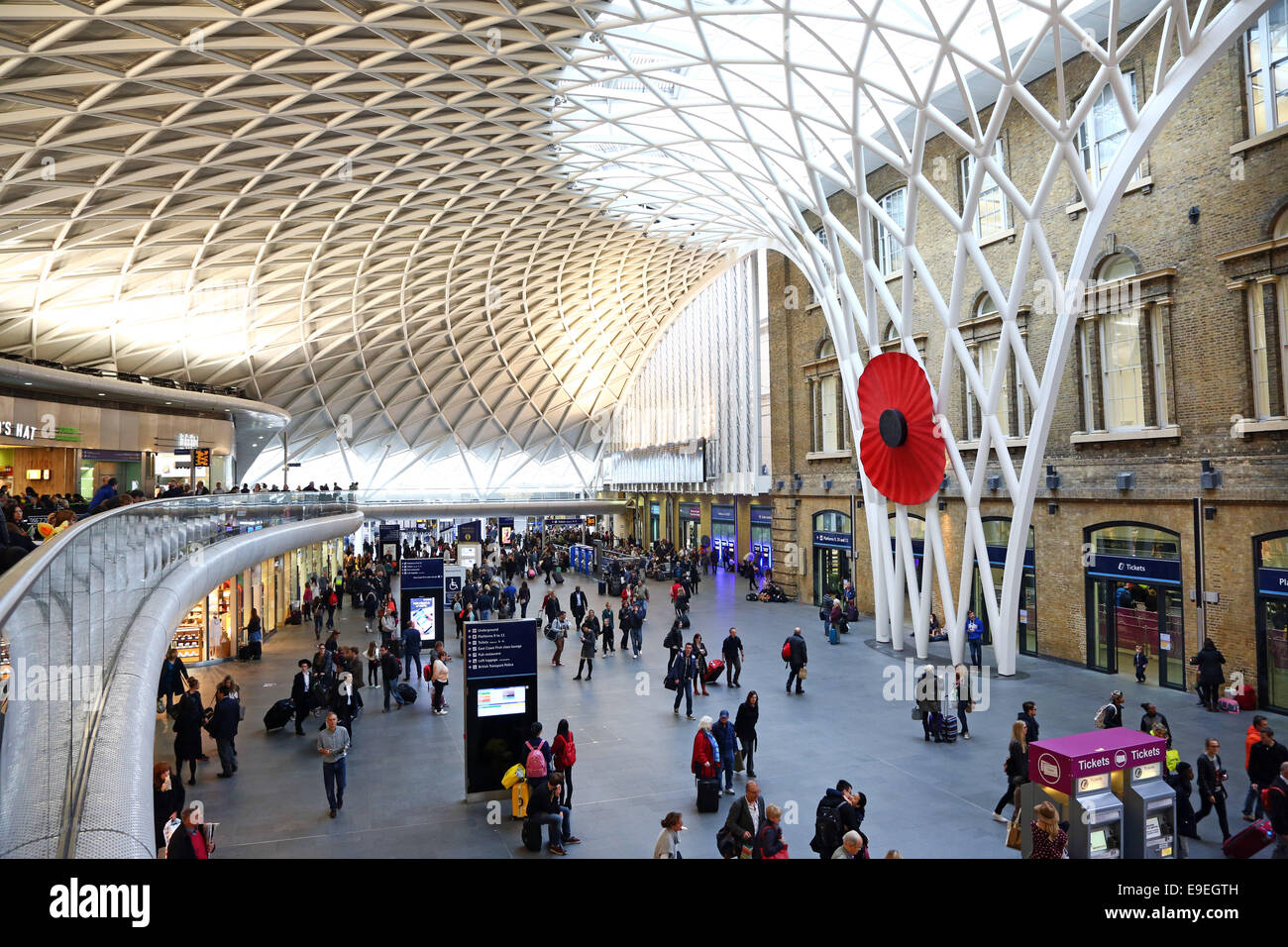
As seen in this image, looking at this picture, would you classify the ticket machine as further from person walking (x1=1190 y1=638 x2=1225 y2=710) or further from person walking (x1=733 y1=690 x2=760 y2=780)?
person walking (x1=1190 y1=638 x2=1225 y2=710)

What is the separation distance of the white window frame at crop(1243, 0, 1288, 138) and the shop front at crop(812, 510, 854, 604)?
18.0m

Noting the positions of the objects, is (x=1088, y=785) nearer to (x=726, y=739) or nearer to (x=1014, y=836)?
(x=1014, y=836)

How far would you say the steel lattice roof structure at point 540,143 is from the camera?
1731 centimetres

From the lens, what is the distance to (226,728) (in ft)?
42.7

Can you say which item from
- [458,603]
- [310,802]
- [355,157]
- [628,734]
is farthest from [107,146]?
[628,734]

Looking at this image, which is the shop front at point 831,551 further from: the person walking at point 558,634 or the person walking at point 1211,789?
the person walking at point 1211,789

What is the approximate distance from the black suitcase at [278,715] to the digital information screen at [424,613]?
722 centimetres

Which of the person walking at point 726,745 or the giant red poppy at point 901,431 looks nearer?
the person walking at point 726,745

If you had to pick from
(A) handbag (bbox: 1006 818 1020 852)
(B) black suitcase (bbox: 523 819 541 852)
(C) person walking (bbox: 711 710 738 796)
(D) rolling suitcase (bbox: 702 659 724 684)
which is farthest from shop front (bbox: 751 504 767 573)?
(B) black suitcase (bbox: 523 819 541 852)

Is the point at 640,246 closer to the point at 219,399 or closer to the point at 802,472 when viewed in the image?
the point at 802,472

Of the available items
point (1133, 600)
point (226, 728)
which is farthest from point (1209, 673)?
point (226, 728)

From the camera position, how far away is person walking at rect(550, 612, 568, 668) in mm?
21891

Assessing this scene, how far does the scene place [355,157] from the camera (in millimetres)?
26234

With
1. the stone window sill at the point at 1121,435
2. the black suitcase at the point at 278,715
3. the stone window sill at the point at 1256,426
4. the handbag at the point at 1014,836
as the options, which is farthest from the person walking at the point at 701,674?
the stone window sill at the point at 1256,426
